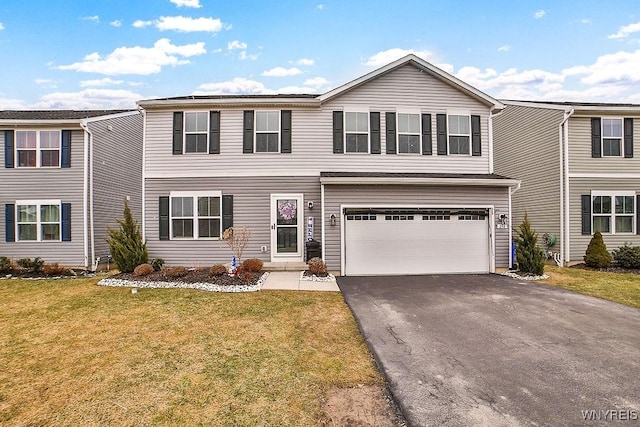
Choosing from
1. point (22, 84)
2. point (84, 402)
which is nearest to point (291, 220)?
point (84, 402)

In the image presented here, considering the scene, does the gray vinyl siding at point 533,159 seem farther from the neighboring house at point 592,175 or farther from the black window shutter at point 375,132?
the black window shutter at point 375,132

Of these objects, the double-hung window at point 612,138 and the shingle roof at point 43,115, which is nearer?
the shingle roof at point 43,115

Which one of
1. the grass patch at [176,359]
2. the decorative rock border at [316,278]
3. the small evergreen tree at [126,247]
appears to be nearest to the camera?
the grass patch at [176,359]

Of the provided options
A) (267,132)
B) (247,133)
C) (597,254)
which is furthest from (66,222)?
(597,254)

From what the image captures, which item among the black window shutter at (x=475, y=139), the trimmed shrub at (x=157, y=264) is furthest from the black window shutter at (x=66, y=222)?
the black window shutter at (x=475, y=139)

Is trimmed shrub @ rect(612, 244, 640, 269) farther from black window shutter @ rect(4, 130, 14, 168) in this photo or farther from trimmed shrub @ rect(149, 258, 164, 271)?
black window shutter @ rect(4, 130, 14, 168)

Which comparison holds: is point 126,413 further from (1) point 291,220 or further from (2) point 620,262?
(2) point 620,262

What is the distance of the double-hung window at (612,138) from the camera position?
43.2 ft

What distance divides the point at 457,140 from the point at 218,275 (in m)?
9.71

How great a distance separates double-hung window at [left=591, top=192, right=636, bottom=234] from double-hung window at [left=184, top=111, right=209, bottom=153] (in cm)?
1539

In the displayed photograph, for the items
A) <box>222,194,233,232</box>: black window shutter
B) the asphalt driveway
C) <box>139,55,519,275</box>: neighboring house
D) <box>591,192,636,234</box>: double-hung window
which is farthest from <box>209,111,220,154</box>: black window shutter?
<box>591,192,636,234</box>: double-hung window

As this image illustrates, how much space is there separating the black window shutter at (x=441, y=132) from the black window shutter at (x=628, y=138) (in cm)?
768

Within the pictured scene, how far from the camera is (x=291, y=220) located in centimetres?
1175

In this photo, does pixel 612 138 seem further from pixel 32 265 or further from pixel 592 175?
pixel 32 265
